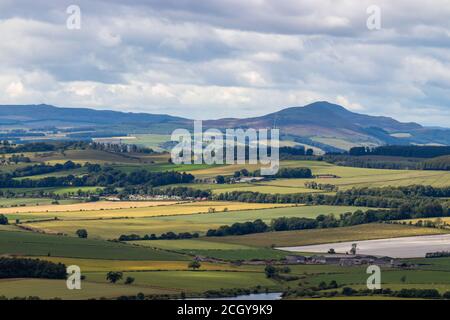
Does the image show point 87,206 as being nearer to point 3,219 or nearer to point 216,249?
point 3,219

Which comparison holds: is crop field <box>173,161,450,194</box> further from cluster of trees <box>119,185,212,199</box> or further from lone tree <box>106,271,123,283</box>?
lone tree <box>106,271,123,283</box>

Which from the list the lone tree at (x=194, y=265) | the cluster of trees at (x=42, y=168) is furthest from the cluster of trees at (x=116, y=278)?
the cluster of trees at (x=42, y=168)

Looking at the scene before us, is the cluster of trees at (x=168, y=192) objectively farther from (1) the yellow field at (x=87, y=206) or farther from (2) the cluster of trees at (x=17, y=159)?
(2) the cluster of trees at (x=17, y=159)

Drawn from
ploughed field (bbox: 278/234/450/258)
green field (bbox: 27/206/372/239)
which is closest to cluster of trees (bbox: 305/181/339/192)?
green field (bbox: 27/206/372/239)

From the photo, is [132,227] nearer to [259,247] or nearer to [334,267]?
[259,247]

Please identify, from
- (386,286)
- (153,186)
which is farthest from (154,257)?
(153,186)
